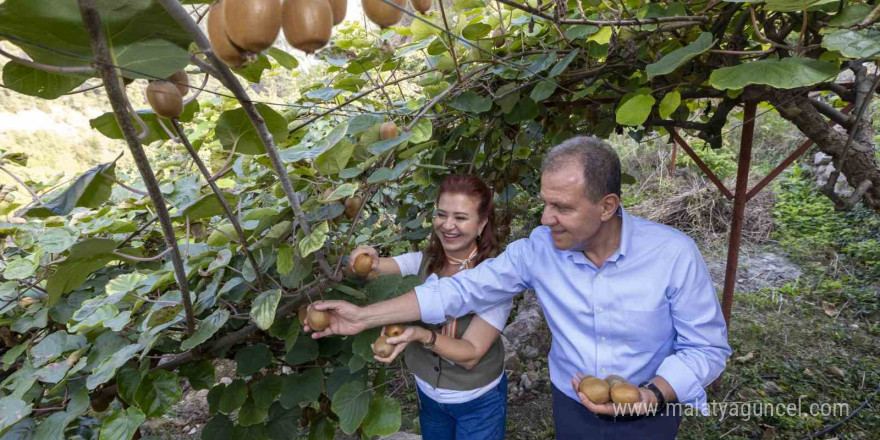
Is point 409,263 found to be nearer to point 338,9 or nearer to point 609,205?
point 609,205

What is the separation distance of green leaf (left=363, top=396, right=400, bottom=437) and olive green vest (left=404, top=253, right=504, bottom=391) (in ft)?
0.55

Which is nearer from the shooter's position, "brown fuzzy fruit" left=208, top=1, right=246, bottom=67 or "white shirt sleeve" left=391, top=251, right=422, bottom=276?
"brown fuzzy fruit" left=208, top=1, right=246, bottom=67

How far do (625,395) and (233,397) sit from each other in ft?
3.23

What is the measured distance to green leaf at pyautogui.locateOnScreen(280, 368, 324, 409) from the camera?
4.23 ft

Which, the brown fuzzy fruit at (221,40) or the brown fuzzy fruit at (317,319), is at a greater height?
the brown fuzzy fruit at (221,40)

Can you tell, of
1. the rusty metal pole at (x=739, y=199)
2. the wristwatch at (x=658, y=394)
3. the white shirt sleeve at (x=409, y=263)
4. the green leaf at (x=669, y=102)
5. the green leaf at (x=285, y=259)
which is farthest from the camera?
the rusty metal pole at (x=739, y=199)

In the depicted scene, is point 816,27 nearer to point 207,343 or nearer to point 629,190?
point 207,343

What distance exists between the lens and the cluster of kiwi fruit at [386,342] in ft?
3.76

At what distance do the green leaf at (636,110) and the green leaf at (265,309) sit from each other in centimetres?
88

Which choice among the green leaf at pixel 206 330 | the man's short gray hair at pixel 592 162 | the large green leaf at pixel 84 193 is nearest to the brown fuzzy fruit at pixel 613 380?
the man's short gray hair at pixel 592 162

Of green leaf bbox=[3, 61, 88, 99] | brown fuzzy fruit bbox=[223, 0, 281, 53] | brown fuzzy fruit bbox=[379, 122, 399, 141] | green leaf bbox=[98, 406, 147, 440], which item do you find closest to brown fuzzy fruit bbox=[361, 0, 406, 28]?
brown fuzzy fruit bbox=[223, 0, 281, 53]

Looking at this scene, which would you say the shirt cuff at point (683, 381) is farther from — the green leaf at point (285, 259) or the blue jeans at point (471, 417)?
the green leaf at point (285, 259)

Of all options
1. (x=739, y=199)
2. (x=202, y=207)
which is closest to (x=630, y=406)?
(x=202, y=207)

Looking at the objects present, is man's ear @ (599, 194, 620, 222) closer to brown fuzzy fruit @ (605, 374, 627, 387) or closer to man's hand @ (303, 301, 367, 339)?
brown fuzzy fruit @ (605, 374, 627, 387)
